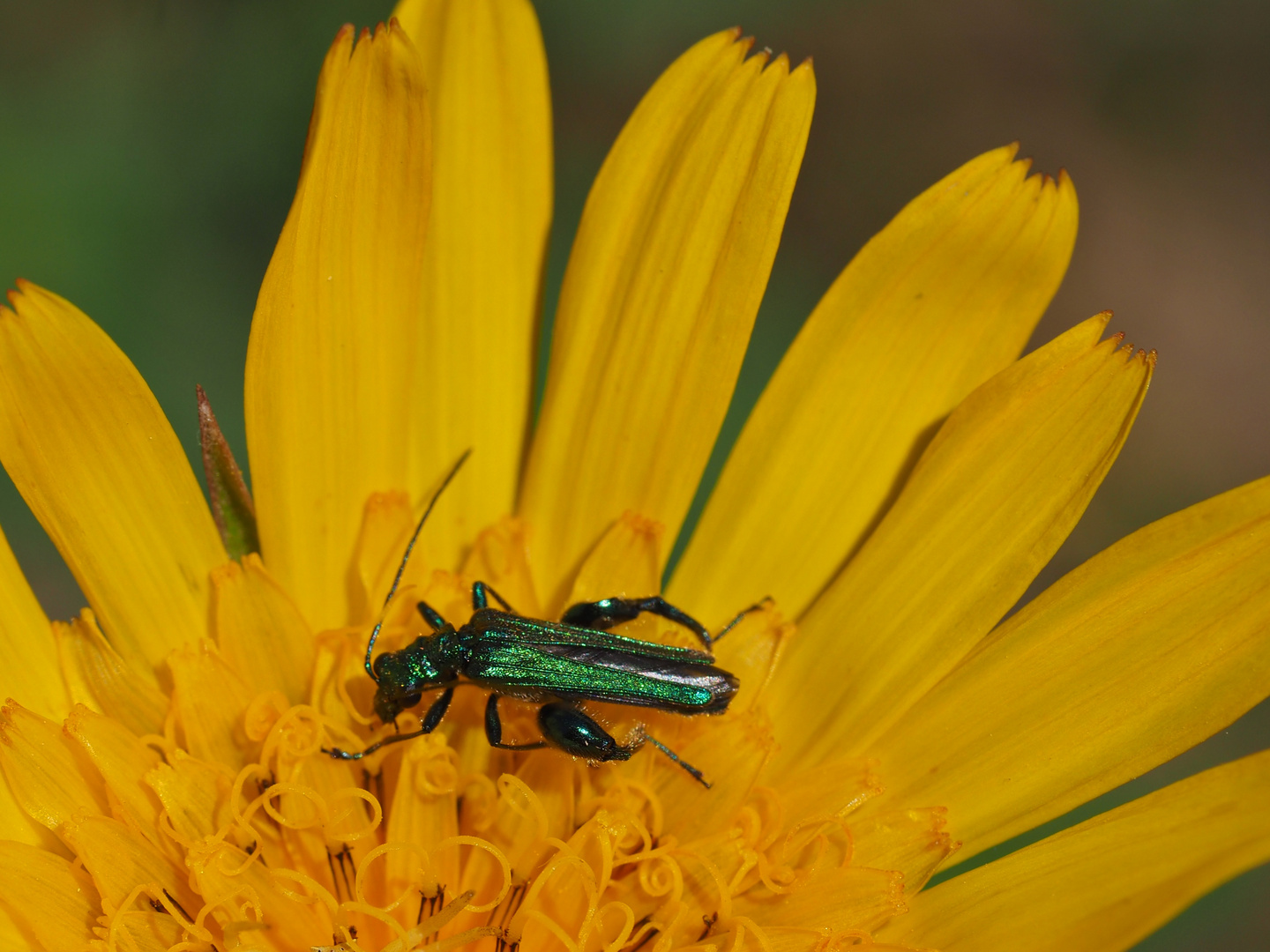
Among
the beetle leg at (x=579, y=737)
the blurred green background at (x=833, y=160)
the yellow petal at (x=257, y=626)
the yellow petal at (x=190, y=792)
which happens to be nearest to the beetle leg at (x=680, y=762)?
the beetle leg at (x=579, y=737)

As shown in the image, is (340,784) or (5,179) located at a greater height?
(5,179)

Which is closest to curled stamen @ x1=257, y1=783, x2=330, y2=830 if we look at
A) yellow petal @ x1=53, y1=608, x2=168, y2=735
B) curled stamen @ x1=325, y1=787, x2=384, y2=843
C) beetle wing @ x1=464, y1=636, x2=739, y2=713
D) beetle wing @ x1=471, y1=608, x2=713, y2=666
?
curled stamen @ x1=325, y1=787, x2=384, y2=843

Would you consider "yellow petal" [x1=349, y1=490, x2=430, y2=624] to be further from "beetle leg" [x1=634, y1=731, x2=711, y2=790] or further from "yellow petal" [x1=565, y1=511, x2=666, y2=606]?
"beetle leg" [x1=634, y1=731, x2=711, y2=790]

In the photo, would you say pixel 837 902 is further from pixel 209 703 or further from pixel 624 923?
pixel 209 703

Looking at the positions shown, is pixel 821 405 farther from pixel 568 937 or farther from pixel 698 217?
pixel 568 937

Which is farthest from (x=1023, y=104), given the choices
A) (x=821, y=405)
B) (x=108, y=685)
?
(x=108, y=685)

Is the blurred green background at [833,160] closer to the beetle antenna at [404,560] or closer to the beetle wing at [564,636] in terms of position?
the beetle antenna at [404,560]

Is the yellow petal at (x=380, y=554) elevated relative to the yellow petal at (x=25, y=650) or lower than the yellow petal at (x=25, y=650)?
elevated
